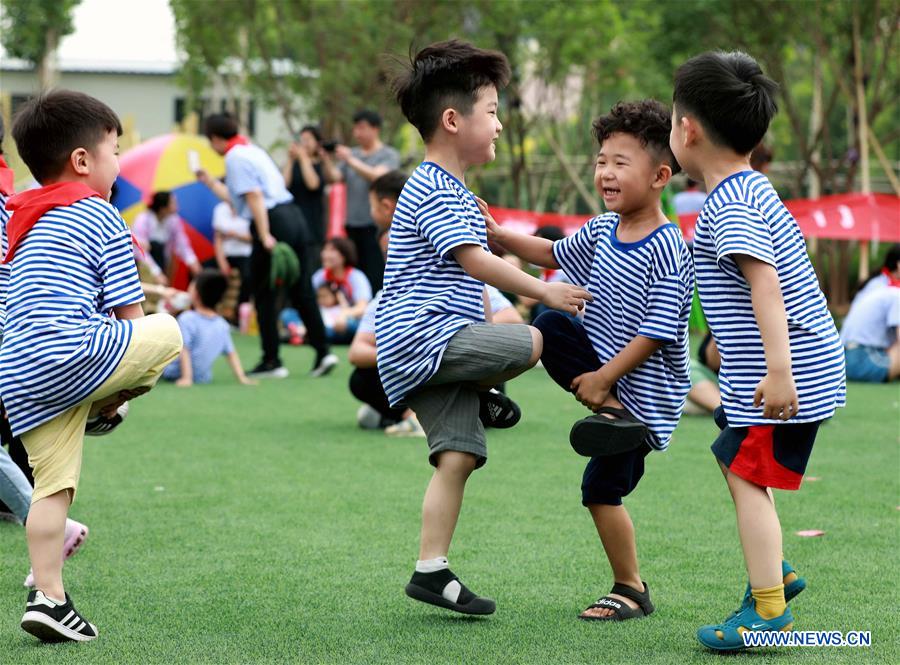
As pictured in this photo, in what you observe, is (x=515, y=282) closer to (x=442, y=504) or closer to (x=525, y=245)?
Result: (x=525, y=245)

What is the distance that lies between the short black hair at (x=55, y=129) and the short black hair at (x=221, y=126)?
6.53m

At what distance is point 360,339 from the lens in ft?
23.4

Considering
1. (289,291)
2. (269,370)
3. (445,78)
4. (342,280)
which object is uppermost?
(445,78)

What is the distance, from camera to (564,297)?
341 cm

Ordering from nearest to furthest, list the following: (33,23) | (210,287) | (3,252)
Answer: (3,252) < (210,287) < (33,23)

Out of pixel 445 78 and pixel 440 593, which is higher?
pixel 445 78

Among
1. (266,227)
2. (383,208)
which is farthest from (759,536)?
(266,227)

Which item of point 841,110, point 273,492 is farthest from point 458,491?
point 841,110

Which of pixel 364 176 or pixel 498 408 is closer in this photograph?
pixel 498 408

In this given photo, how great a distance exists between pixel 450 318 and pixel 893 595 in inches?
63.3

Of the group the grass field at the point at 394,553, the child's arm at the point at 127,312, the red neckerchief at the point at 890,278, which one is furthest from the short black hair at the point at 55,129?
the red neckerchief at the point at 890,278

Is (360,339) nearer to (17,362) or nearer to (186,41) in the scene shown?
(17,362)

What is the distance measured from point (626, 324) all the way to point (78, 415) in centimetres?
152

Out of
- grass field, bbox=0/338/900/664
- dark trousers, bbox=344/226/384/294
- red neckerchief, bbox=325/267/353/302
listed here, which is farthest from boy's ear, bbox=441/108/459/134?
red neckerchief, bbox=325/267/353/302
